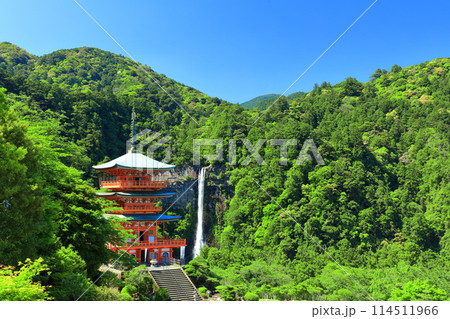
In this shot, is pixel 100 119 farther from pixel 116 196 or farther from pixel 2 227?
pixel 2 227

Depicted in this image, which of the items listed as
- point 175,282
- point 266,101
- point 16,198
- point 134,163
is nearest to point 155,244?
point 175,282

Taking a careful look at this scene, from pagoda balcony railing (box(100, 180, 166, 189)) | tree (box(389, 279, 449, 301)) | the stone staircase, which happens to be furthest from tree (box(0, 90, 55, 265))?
tree (box(389, 279, 449, 301))

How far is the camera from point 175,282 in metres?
22.6

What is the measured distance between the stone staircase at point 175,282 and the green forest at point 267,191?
28.5 inches

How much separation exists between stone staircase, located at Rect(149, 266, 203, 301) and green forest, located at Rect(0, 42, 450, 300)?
0.72m

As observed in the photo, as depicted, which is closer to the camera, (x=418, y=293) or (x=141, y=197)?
(x=418, y=293)

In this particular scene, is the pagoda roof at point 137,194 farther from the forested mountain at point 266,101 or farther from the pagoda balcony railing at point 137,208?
the forested mountain at point 266,101

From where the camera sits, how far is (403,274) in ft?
80.6

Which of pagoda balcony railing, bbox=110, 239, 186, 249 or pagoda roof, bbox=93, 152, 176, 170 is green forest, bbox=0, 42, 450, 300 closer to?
pagoda balcony railing, bbox=110, 239, 186, 249

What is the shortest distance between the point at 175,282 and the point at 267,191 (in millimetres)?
22838

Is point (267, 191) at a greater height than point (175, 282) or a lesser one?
greater

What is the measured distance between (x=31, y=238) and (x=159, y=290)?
1059 cm

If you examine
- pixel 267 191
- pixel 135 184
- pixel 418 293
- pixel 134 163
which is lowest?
pixel 418 293

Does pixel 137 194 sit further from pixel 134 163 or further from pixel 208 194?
pixel 208 194
